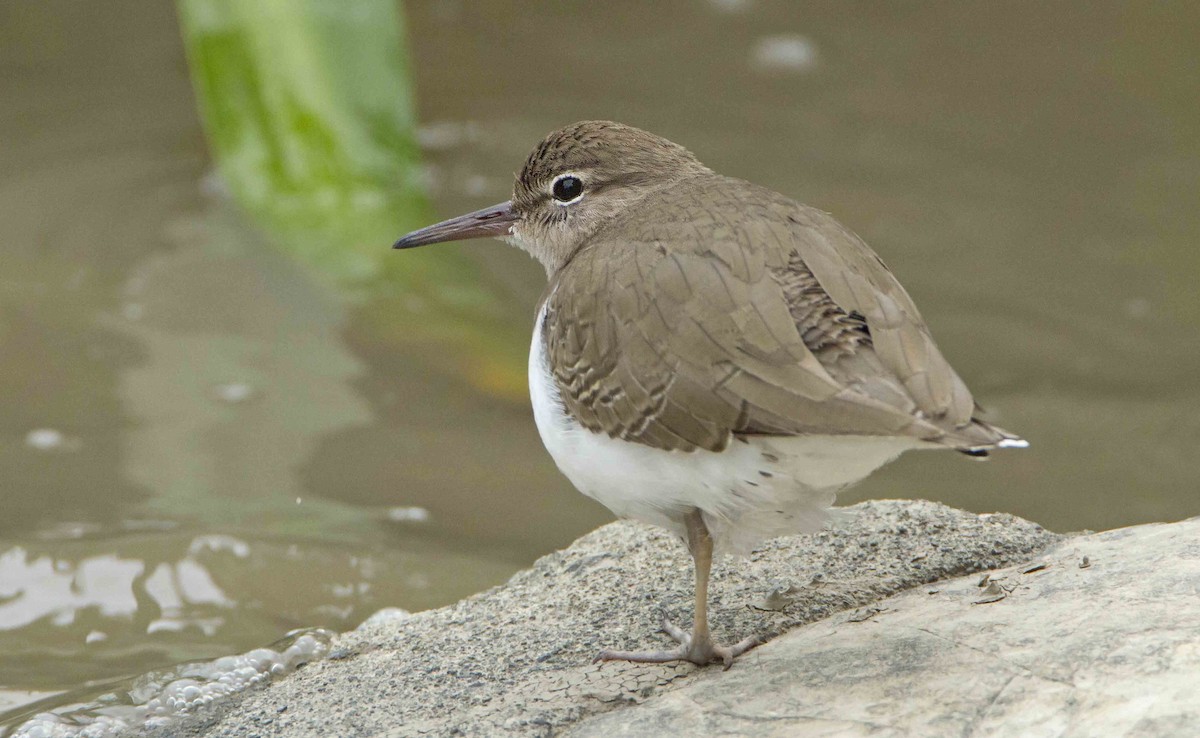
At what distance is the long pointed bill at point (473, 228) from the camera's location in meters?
5.04

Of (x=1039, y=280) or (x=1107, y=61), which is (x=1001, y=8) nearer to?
(x=1107, y=61)

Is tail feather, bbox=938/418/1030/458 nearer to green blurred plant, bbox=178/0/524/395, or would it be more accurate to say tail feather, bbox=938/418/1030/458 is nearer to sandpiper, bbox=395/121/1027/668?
sandpiper, bbox=395/121/1027/668

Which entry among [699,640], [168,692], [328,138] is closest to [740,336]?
[699,640]

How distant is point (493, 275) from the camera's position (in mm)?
7848

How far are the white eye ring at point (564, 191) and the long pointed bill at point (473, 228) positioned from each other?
0.27m

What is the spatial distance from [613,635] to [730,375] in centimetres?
108

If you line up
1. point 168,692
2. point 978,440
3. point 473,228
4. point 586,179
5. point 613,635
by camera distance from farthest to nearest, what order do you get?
point 473,228, point 586,179, point 168,692, point 613,635, point 978,440

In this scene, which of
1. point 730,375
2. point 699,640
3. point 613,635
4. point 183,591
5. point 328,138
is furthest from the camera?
point 328,138

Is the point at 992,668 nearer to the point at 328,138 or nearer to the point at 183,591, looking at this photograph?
the point at 183,591

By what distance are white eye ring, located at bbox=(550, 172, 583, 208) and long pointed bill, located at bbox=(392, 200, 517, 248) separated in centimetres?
27

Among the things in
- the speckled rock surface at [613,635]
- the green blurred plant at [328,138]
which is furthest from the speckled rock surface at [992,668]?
the green blurred plant at [328,138]

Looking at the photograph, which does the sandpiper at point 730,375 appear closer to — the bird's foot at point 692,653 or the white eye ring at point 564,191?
the bird's foot at point 692,653

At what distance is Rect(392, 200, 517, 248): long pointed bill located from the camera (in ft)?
16.5

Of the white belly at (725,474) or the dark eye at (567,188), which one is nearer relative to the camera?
the white belly at (725,474)
